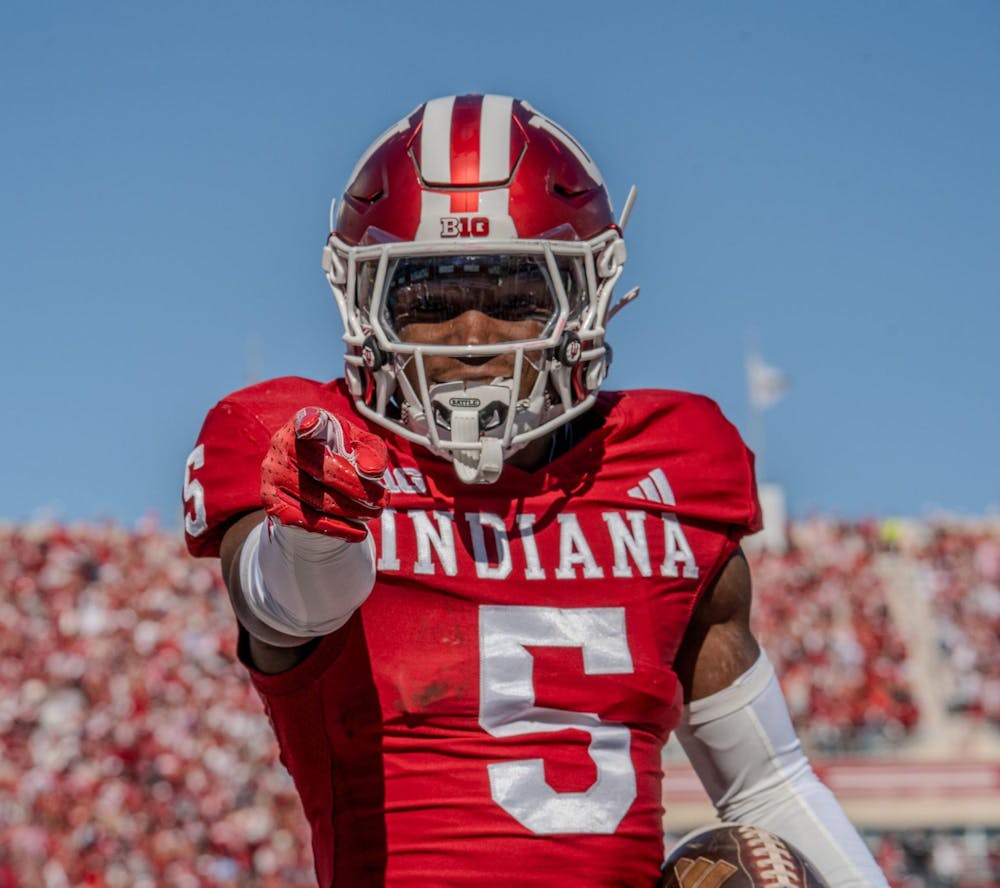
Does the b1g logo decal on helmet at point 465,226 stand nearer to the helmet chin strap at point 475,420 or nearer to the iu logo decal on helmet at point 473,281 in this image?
the iu logo decal on helmet at point 473,281

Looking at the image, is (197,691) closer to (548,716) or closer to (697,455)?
(697,455)

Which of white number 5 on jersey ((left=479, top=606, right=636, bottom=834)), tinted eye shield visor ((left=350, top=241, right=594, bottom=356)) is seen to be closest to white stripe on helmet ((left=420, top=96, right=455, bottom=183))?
tinted eye shield visor ((left=350, top=241, right=594, bottom=356))

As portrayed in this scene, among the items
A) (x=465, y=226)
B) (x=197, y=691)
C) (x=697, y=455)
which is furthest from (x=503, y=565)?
(x=197, y=691)

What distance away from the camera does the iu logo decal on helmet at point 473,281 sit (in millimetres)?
2633

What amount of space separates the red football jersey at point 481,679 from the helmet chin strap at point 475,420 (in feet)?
0.40

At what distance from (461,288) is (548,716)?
2.38 ft

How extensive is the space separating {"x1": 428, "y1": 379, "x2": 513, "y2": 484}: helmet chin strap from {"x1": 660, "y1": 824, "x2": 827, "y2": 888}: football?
69 cm

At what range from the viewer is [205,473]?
2584 mm

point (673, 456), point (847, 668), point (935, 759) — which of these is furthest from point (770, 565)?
point (673, 456)

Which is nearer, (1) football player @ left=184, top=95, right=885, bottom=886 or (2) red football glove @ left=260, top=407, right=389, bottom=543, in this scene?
(2) red football glove @ left=260, top=407, right=389, bottom=543

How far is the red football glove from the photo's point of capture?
1.98 meters

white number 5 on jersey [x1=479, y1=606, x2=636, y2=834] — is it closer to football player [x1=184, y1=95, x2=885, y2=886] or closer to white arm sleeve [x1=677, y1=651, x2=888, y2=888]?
football player [x1=184, y1=95, x2=885, y2=886]

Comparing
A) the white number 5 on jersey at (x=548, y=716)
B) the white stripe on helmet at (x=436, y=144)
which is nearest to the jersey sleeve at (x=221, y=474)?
the white number 5 on jersey at (x=548, y=716)

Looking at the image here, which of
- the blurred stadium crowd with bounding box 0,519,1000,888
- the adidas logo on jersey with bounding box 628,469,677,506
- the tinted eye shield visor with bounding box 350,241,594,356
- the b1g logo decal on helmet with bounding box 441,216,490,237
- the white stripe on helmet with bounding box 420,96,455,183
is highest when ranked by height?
the white stripe on helmet with bounding box 420,96,455,183
